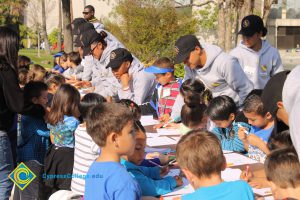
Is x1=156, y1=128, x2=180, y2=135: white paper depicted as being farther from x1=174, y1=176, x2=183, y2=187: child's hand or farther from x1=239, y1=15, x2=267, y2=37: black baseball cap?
x1=174, y1=176, x2=183, y2=187: child's hand

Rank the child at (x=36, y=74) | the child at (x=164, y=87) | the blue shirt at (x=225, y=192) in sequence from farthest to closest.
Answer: the child at (x=36, y=74)
the child at (x=164, y=87)
the blue shirt at (x=225, y=192)

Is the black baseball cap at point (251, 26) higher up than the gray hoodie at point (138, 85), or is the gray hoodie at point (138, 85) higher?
the black baseball cap at point (251, 26)

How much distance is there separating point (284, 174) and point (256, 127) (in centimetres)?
138

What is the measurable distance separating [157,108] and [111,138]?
263cm

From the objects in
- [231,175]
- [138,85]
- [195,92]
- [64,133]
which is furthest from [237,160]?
[138,85]

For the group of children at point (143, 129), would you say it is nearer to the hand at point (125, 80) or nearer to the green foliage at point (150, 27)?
the hand at point (125, 80)

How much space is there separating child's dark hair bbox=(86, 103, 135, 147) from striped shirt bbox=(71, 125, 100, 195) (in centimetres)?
73

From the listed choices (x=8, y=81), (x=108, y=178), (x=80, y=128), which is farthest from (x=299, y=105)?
(x=8, y=81)

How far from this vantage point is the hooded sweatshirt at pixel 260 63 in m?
4.73

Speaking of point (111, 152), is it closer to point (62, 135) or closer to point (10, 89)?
point (10, 89)

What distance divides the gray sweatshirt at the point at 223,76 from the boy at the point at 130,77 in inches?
38.2

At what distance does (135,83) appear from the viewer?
5.10m

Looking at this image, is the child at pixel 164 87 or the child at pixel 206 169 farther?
the child at pixel 164 87

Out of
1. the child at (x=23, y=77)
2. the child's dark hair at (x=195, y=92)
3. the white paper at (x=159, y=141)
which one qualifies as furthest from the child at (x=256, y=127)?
the child at (x=23, y=77)
